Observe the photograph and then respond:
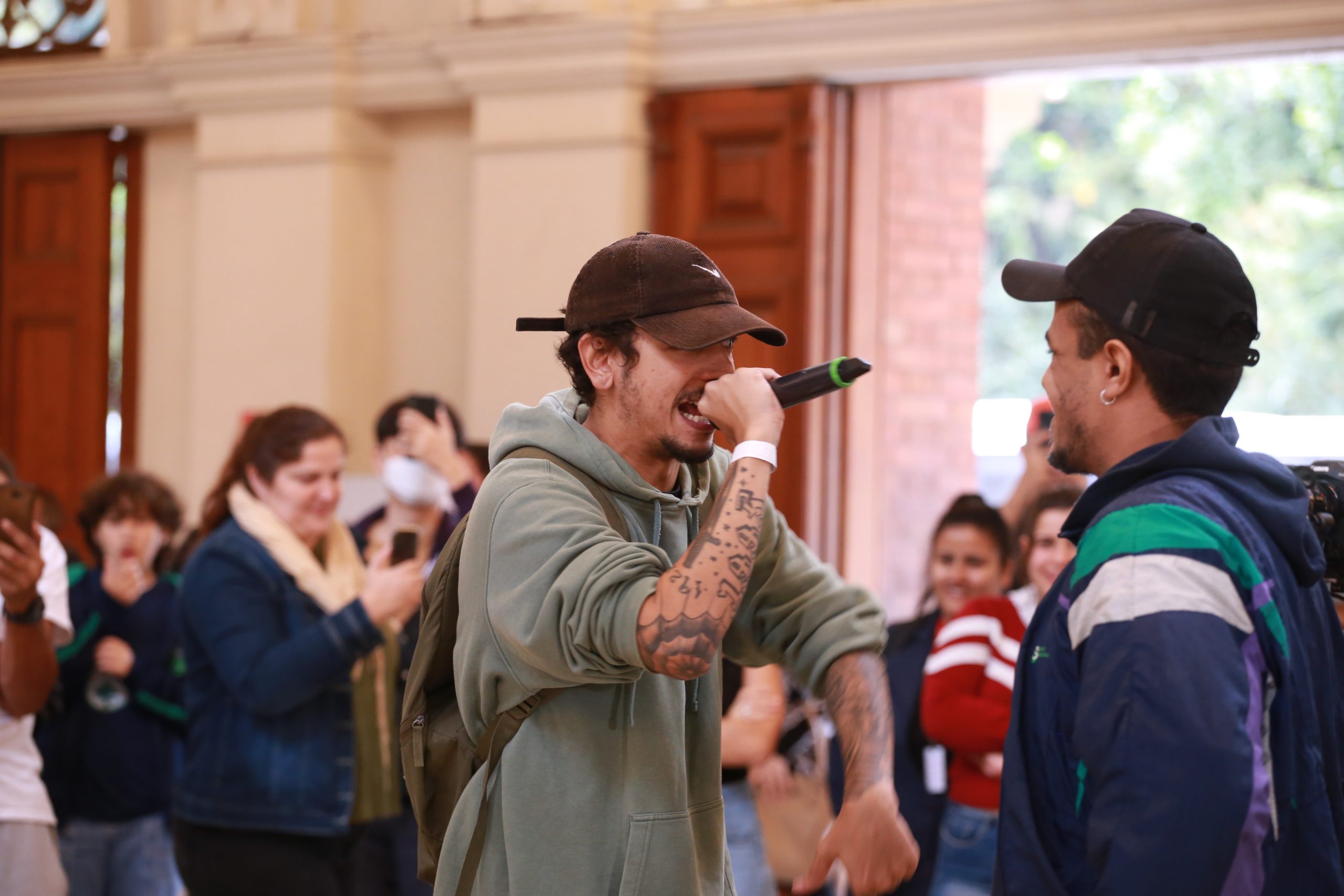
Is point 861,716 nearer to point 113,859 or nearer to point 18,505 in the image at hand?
point 18,505

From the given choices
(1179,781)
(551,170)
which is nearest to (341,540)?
(551,170)

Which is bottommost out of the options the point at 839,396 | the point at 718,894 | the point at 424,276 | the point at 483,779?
the point at 718,894

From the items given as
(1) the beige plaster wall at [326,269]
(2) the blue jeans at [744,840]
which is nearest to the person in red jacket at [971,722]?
(2) the blue jeans at [744,840]

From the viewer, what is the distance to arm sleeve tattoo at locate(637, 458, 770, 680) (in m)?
1.89

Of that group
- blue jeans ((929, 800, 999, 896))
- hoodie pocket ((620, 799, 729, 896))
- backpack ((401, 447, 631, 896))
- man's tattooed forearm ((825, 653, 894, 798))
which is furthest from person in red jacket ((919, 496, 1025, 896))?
backpack ((401, 447, 631, 896))

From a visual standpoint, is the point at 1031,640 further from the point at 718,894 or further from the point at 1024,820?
the point at 718,894

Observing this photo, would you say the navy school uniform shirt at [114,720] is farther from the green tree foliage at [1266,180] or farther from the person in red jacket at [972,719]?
the green tree foliage at [1266,180]

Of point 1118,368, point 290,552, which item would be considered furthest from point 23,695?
point 1118,368

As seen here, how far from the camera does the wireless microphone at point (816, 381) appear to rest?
2.12 meters

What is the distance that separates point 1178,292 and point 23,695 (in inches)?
103

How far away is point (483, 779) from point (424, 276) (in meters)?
4.58

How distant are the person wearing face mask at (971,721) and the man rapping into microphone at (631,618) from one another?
5.25 feet

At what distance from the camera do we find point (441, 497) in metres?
4.92

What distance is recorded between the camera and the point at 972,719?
381cm
